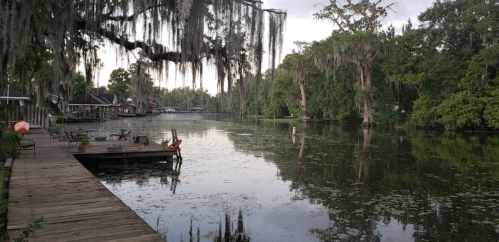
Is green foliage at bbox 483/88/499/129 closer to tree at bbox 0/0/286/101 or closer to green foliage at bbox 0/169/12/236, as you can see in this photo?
tree at bbox 0/0/286/101

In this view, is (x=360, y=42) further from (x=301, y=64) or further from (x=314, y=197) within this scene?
(x=314, y=197)

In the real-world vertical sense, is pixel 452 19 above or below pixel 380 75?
above

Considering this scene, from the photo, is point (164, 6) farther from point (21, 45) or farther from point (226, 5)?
point (21, 45)

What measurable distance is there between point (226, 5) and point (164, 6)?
132 cm

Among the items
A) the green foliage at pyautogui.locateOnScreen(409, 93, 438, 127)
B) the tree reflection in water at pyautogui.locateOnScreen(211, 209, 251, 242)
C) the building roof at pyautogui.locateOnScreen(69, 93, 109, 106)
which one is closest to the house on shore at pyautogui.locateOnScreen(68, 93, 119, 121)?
the building roof at pyautogui.locateOnScreen(69, 93, 109, 106)

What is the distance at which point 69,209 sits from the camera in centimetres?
552

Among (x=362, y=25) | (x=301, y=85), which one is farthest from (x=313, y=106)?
(x=362, y=25)

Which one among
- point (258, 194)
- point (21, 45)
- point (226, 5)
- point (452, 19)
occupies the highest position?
point (452, 19)

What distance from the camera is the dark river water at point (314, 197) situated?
6.52 metres

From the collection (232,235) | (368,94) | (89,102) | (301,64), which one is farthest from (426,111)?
→ (89,102)

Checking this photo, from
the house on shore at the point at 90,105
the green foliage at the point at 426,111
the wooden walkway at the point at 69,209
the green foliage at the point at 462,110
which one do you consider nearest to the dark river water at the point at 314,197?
the wooden walkway at the point at 69,209

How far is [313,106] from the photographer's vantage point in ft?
196

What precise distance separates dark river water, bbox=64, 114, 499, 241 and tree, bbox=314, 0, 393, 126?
27398 mm

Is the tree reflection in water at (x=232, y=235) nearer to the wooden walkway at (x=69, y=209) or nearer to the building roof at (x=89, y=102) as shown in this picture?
the wooden walkway at (x=69, y=209)
